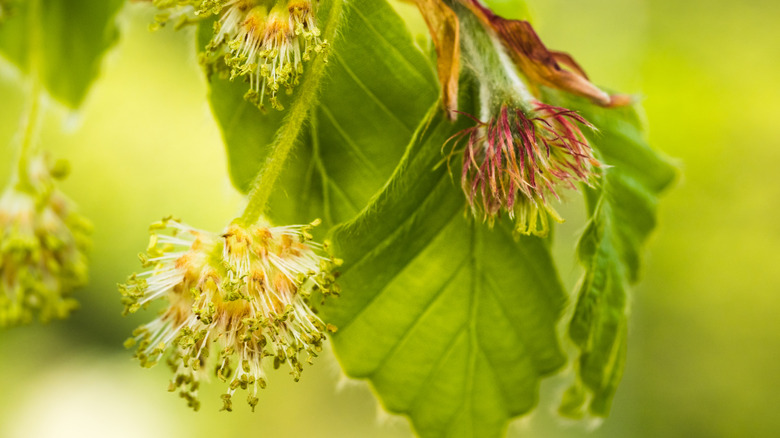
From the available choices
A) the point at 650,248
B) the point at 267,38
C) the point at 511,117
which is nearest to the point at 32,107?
the point at 267,38

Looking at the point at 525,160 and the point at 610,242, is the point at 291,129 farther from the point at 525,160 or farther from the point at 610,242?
the point at 610,242

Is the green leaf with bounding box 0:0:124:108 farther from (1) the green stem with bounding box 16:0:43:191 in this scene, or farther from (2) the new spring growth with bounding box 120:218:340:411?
(2) the new spring growth with bounding box 120:218:340:411

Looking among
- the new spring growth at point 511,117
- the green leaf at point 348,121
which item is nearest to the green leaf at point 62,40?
the green leaf at point 348,121

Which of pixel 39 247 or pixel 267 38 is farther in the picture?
pixel 39 247

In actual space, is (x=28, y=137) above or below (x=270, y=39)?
below

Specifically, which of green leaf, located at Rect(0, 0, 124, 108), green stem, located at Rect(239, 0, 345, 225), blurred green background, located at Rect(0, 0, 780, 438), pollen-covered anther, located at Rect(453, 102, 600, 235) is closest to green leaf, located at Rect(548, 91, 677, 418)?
pollen-covered anther, located at Rect(453, 102, 600, 235)

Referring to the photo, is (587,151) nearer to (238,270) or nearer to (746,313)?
(238,270)
